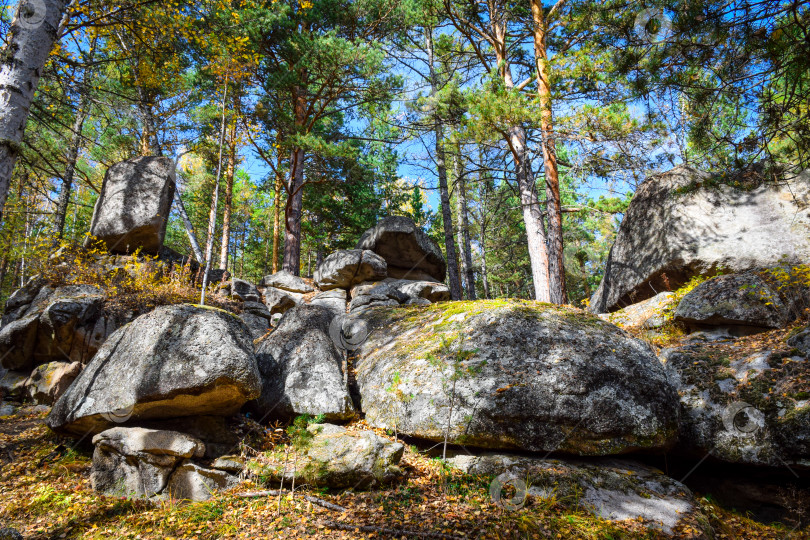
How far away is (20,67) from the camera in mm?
3664

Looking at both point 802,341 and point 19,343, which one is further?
point 19,343

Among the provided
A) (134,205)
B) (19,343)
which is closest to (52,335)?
(19,343)

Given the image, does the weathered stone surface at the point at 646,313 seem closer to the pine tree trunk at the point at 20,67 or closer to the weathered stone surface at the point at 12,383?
the pine tree trunk at the point at 20,67

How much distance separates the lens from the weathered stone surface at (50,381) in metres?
6.31

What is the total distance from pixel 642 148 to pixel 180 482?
9777 millimetres

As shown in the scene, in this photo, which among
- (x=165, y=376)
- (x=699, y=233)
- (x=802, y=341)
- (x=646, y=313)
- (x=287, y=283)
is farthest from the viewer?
(x=287, y=283)

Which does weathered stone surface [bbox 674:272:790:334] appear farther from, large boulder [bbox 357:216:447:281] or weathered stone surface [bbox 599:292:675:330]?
large boulder [bbox 357:216:447:281]

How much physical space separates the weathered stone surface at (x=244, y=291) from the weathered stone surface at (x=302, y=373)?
6.28 m

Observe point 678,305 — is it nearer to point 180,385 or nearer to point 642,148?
point 642,148

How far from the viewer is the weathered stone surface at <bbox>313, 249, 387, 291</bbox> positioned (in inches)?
527

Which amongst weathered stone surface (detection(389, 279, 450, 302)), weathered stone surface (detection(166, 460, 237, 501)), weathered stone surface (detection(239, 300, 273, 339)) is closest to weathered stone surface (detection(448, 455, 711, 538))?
weathered stone surface (detection(166, 460, 237, 501))

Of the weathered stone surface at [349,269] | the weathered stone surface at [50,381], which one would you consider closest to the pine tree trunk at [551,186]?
the weathered stone surface at [349,269]

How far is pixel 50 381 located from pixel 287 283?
283 inches

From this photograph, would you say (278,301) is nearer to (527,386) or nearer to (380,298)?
(380,298)
